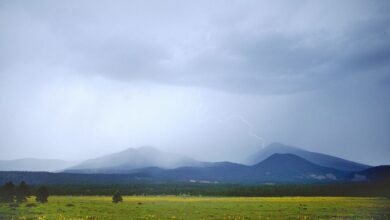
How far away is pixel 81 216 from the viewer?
48.9 metres

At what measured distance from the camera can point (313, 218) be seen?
47938 millimetres

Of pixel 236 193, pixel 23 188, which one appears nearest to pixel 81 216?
pixel 23 188

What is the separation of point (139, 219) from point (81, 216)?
902 centimetres

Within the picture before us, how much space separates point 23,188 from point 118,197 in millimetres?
22408

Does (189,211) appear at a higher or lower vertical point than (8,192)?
lower

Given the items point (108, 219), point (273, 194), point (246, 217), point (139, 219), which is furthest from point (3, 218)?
point (273, 194)

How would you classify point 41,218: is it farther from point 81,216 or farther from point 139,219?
point 139,219

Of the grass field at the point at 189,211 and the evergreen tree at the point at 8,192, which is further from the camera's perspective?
the evergreen tree at the point at 8,192

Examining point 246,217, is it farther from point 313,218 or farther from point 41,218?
point 41,218

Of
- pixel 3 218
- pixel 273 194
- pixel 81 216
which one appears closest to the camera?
pixel 3 218

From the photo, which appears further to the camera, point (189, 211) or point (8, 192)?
point (8, 192)

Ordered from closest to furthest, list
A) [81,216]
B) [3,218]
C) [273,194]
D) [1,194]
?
[3,218] < [81,216] < [1,194] < [273,194]

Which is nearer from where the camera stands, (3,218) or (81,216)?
(3,218)

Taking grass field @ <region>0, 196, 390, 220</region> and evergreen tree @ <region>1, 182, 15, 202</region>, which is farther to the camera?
evergreen tree @ <region>1, 182, 15, 202</region>
